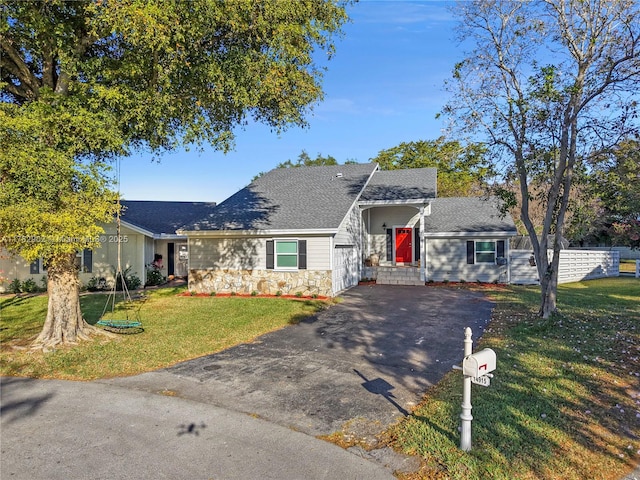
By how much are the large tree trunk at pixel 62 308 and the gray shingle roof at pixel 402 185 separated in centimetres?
1246

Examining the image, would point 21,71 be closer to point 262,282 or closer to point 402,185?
point 262,282

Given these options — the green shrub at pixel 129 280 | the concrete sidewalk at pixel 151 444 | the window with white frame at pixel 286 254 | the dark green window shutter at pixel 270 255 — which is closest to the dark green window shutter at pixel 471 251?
the window with white frame at pixel 286 254

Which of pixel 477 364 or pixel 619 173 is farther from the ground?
pixel 619 173

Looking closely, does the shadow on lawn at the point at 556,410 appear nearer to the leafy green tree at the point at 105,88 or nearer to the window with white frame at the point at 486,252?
the leafy green tree at the point at 105,88

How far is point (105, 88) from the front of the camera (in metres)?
7.67

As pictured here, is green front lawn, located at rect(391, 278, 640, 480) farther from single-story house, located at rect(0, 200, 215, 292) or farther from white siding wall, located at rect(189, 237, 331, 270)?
single-story house, located at rect(0, 200, 215, 292)

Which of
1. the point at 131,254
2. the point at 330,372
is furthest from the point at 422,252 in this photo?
the point at 131,254

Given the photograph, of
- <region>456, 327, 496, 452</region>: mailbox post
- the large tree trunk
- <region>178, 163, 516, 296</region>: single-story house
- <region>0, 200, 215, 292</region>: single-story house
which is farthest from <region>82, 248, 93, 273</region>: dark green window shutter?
<region>456, 327, 496, 452</region>: mailbox post

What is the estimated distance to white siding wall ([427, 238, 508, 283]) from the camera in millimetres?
18797

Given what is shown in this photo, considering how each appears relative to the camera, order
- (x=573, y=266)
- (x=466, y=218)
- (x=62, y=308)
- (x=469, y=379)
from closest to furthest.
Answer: (x=469, y=379)
(x=62, y=308)
(x=466, y=218)
(x=573, y=266)

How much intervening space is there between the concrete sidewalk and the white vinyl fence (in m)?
17.1

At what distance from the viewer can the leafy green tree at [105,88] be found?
684 cm

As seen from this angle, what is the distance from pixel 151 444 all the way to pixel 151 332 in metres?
5.64

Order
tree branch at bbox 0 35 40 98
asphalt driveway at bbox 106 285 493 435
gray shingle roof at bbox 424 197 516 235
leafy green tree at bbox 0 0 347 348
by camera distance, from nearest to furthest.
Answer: asphalt driveway at bbox 106 285 493 435 → leafy green tree at bbox 0 0 347 348 → tree branch at bbox 0 35 40 98 → gray shingle roof at bbox 424 197 516 235
